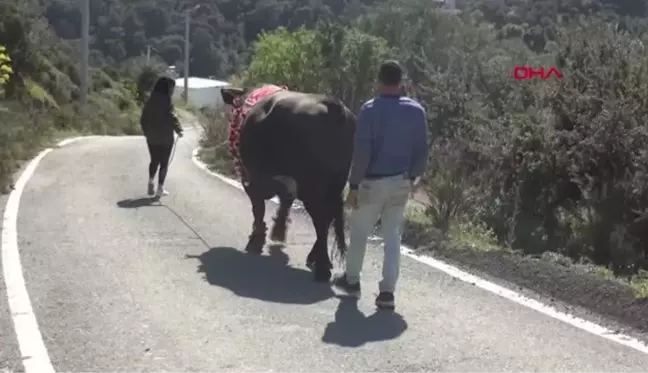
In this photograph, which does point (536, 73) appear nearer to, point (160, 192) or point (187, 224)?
point (160, 192)

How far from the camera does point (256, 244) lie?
966 centimetres

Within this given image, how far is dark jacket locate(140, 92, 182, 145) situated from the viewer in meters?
13.9

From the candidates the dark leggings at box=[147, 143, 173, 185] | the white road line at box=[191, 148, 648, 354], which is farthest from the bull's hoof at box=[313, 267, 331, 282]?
the dark leggings at box=[147, 143, 173, 185]

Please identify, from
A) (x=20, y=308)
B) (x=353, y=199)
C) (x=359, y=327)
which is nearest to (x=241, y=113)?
(x=353, y=199)

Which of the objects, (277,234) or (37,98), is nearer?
(277,234)

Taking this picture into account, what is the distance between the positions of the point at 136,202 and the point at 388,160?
21.9 ft

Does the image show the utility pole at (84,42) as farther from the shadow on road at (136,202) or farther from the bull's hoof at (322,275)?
the bull's hoof at (322,275)

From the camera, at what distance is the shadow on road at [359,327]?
6.59 m

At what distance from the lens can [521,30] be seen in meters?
54.8

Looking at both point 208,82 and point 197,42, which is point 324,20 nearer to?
point 208,82

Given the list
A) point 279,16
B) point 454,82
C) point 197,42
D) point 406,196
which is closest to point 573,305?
point 406,196

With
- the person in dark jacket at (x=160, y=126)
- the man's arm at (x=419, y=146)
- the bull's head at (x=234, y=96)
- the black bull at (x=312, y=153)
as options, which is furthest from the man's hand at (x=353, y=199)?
the person in dark jacket at (x=160, y=126)

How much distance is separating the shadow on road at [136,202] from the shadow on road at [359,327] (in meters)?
6.05

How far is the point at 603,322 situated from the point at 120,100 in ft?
155
